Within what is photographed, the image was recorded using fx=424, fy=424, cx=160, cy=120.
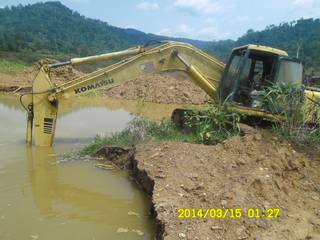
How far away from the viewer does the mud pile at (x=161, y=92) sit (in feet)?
69.8

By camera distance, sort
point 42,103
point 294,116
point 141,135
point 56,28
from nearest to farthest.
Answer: point 294,116 < point 42,103 < point 141,135 < point 56,28

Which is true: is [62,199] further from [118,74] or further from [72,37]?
[72,37]

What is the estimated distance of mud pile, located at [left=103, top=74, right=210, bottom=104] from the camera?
21.3 metres

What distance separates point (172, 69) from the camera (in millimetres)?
9008

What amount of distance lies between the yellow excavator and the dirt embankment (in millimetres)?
1904

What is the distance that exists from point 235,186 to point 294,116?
2300 millimetres

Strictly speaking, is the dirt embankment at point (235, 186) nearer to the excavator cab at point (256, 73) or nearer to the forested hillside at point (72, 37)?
the excavator cab at point (256, 73)

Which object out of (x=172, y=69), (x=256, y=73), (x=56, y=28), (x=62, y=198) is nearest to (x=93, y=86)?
(x=172, y=69)

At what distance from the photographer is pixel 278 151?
5.89 metres

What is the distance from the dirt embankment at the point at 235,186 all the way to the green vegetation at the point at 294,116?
404 mm

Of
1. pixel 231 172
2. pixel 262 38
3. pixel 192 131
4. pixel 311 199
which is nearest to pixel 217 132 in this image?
pixel 192 131


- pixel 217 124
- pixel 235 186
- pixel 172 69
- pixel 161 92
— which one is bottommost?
pixel 161 92

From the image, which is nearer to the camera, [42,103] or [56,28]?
[42,103]

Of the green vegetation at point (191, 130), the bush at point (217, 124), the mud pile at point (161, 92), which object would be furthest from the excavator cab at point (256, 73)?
the mud pile at point (161, 92)
